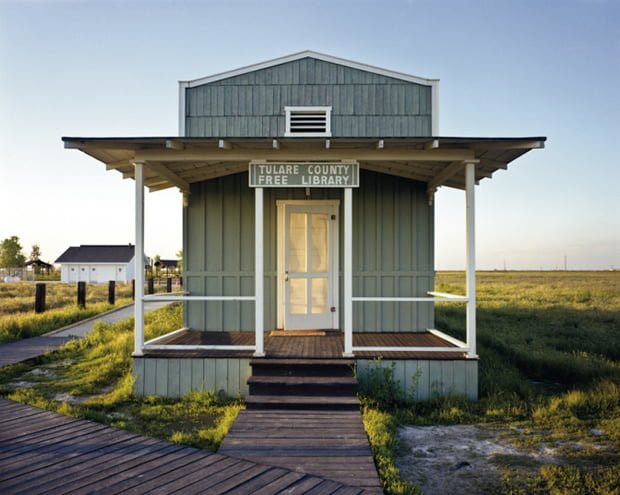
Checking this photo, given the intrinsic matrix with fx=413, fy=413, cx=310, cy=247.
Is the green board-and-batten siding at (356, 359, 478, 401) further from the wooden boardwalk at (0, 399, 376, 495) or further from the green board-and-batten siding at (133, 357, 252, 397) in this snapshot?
the wooden boardwalk at (0, 399, 376, 495)

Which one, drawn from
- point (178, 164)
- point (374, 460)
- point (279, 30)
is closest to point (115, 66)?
point (279, 30)

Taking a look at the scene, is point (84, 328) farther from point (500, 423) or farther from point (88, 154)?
point (500, 423)

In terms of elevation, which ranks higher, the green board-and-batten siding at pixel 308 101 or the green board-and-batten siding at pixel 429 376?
the green board-and-batten siding at pixel 308 101

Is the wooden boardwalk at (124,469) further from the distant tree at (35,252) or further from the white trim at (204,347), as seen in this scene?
the distant tree at (35,252)

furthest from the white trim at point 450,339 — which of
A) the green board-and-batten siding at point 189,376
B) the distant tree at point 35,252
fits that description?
the distant tree at point 35,252

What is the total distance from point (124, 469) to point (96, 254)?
59770 millimetres

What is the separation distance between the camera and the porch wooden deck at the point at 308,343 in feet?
20.3

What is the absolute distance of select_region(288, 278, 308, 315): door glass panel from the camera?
312 inches

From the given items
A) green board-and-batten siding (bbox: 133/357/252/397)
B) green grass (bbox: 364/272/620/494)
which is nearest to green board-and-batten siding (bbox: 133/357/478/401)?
green board-and-batten siding (bbox: 133/357/252/397)

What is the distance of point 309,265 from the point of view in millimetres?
7922

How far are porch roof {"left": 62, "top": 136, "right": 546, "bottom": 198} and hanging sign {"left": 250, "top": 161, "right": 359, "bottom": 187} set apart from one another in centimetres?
11

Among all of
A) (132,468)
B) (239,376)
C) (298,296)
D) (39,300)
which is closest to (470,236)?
(298,296)

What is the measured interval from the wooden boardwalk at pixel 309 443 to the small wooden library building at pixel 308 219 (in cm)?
131

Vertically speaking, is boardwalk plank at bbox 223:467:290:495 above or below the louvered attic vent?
below
